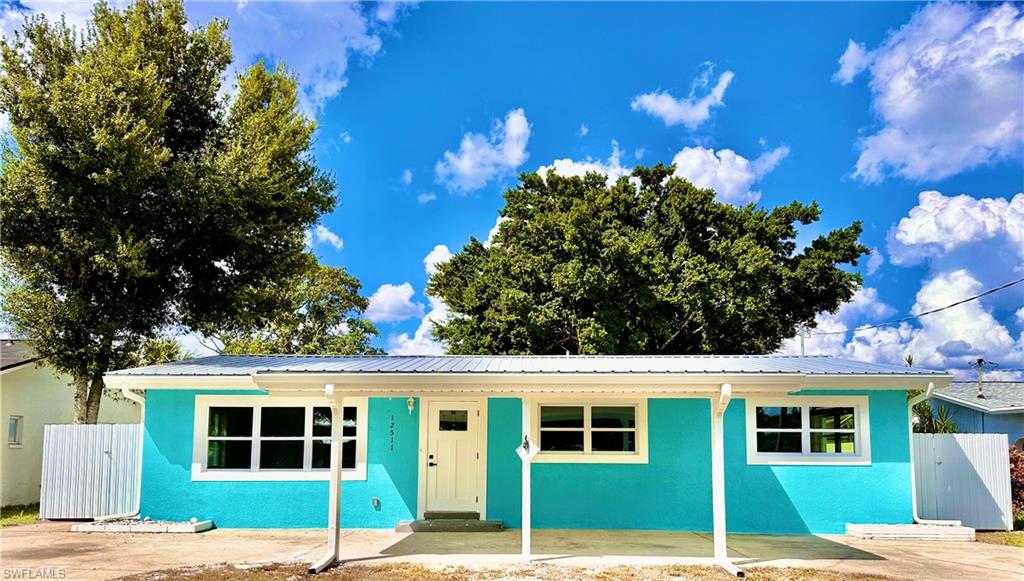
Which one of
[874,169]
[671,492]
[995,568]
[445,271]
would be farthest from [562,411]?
[874,169]

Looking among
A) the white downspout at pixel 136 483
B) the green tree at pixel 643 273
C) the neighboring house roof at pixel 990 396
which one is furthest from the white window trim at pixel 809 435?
the neighboring house roof at pixel 990 396

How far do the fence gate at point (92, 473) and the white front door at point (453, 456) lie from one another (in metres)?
4.76

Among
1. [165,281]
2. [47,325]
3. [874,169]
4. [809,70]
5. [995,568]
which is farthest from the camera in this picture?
[874,169]

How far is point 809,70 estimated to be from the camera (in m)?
21.2

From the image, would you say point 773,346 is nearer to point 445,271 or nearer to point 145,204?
point 445,271

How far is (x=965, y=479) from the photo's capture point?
1111 centimetres

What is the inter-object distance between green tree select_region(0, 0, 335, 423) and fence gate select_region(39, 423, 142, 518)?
4.19 m

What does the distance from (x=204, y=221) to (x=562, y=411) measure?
9793mm

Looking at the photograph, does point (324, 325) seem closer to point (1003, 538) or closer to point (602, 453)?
point (602, 453)

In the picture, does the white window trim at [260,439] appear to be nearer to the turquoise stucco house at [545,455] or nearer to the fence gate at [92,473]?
the turquoise stucco house at [545,455]

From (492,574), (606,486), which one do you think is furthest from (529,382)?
(606,486)

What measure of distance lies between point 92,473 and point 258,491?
9.89ft

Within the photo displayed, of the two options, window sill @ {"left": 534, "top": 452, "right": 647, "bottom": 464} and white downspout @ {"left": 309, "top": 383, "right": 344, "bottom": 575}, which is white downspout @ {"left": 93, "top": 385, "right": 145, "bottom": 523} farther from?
window sill @ {"left": 534, "top": 452, "right": 647, "bottom": 464}

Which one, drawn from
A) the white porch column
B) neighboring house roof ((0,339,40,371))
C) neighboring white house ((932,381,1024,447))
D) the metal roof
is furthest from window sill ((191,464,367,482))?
neighboring white house ((932,381,1024,447))
